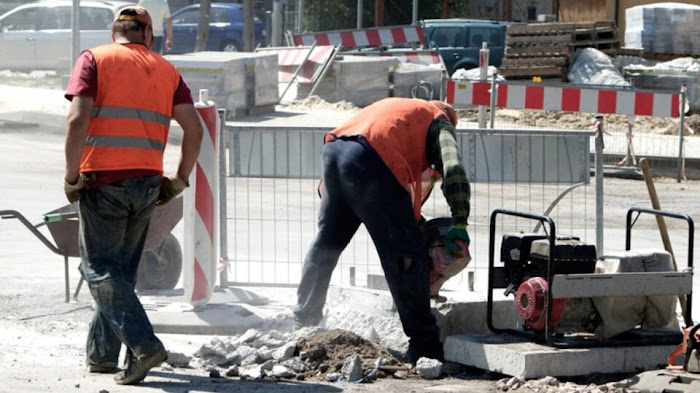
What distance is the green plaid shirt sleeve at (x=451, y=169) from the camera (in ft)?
22.3

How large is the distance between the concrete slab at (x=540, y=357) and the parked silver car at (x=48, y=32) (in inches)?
870

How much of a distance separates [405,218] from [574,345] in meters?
1.09

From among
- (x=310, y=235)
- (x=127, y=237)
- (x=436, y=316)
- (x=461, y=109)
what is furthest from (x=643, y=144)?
(x=127, y=237)

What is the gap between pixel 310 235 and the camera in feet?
37.0

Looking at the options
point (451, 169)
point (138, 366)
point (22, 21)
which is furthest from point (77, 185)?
point (22, 21)

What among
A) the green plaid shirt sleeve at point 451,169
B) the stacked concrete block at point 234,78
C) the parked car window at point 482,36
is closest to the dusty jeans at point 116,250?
the green plaid shirt sleeve at point 451,169

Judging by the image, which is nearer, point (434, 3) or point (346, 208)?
point (346, 208)

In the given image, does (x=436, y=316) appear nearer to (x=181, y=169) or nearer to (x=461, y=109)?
(x=181, y=169)

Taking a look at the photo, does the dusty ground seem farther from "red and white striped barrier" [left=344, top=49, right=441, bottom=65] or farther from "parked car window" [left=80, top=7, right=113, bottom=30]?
"parked car window" [left=80, top=7, right=113, bottom=30]

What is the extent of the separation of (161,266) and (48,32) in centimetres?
2160

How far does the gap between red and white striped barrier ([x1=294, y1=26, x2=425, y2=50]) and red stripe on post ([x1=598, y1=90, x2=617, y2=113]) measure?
15343 millimetres

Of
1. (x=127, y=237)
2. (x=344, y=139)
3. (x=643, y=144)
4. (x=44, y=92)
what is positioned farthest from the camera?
(x=44, y=92)

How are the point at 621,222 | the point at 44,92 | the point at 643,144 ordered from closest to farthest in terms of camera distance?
the point at 621,222
the point at 643,144
the point at 44,92

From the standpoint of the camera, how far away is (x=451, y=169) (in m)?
6.81
